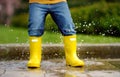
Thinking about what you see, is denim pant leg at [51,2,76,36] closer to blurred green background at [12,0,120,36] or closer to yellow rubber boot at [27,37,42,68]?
yellow rubber boot at [27,37,42,68]

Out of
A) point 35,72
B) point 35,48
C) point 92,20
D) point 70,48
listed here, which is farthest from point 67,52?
point 92,20

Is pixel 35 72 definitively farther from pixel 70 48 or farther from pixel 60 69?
pixel 70 48

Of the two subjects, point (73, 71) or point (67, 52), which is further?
point (67, 52)

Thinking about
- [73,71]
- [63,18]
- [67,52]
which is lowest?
[73,71]

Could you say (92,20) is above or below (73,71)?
above

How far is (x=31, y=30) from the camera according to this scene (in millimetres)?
6031

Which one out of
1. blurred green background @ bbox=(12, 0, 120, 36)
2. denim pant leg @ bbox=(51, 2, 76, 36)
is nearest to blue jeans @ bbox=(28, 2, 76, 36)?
denim pant leg @ bbox=(51, 2, 76, 36)

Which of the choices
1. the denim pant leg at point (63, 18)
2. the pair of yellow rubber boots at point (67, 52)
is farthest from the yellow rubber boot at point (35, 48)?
the denim pant leg at point (63, 18)

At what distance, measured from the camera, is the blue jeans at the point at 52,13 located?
19.8ft

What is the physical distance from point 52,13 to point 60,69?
0.82m

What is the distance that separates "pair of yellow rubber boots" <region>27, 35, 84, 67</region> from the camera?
598cm

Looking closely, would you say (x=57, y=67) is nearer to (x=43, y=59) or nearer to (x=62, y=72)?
(x=62, y=72)

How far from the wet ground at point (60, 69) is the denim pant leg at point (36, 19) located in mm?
466

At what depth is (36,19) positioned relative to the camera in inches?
237
